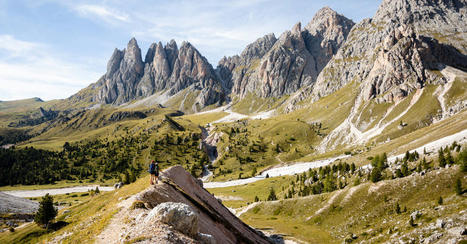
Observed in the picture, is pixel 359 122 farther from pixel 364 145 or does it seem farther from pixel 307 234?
pixel 307 234

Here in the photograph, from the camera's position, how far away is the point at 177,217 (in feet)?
69.7

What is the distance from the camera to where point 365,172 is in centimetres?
9156

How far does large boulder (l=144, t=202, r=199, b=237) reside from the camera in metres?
21.0

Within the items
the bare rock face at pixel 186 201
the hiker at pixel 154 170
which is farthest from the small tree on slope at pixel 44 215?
the hiker at pixel 154 170

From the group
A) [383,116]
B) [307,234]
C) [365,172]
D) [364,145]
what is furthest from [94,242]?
[383,116]

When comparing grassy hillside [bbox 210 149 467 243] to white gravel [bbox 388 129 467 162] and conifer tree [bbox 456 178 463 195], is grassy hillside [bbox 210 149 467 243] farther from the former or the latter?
white gravel [bbox 388 129 467 162]

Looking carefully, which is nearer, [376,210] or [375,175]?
[376,210]

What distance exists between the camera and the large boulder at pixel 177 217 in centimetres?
2100

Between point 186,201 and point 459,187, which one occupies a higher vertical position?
point 186,201

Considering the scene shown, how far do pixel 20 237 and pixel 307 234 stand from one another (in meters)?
64.3

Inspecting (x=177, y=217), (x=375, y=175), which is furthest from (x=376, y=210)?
(x=177, y=217)

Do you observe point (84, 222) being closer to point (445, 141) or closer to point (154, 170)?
point (154, 170)

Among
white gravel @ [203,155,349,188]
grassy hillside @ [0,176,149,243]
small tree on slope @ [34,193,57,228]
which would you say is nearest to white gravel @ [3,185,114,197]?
white gravel @ [203,155,349,188]

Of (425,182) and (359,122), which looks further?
(359,122)
